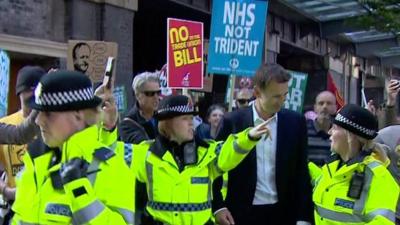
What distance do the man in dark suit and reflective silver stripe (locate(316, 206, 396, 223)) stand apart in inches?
17.6

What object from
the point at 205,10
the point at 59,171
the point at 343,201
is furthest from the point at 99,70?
the point at 205,10

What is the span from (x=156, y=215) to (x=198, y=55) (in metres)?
5.17

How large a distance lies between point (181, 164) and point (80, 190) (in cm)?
167

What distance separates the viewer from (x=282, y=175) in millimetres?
4266

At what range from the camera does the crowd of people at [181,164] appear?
7.66ft

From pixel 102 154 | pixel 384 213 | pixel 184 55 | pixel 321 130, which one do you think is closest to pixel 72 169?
pixel 102 154

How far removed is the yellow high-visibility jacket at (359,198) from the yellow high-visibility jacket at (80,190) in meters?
1.54

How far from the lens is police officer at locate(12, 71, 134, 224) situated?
2.26m

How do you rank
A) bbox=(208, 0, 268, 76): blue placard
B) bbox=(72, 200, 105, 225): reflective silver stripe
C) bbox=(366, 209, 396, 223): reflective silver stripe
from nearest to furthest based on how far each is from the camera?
bbox=(72, 200, 105, 225): reflective silver stripe
bbox=(366, 209, 396, 223): reflective silver stripe
bbox=(208, 0, 268, 76): blue placard

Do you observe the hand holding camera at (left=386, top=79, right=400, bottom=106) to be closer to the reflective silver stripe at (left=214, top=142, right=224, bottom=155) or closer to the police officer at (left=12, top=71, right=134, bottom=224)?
the reflective silver stripe at (left=214, top=142, right=224, bottom=155)

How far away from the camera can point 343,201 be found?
12.1 ft

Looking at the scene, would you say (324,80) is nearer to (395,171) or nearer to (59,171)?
(395,171)

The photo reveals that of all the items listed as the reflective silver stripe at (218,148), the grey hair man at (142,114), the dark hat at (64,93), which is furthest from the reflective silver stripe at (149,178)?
the dark hat at (64,93)

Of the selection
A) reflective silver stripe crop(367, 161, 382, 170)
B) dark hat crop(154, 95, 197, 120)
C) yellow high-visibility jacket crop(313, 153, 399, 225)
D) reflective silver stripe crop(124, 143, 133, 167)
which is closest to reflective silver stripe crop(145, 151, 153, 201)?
reflective silver stripe crop(124, 143, 133, 167)
